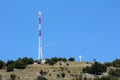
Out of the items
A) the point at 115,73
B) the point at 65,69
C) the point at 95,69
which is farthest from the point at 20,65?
the point at 115,73

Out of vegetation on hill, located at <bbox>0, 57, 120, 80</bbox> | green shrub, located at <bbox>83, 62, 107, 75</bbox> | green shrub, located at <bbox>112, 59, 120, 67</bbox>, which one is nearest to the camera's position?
vegetation on hill, located at <bbox>0, 57, 120, 80</bbox>

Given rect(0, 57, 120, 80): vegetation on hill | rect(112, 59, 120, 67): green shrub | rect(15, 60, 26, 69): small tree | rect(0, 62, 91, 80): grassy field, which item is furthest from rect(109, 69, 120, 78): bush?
rect(15, 60, 26, 69): small tree

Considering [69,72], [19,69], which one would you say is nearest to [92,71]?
[69,72]

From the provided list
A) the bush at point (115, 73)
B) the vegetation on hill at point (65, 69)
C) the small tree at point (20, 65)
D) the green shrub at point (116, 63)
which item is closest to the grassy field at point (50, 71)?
the vegetation on hill at point (65, 69)

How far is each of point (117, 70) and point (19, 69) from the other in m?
23.6

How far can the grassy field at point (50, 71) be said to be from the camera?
161 meters

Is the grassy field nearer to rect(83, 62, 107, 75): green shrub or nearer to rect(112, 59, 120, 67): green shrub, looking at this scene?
rect(83, 62, 107, 75): green shrub

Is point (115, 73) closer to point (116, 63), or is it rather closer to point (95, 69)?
point (95, 69)

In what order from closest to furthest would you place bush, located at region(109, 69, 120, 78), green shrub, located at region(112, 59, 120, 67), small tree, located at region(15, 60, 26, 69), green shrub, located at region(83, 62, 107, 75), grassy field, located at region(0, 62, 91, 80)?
grassy field, located at region(0, 62, 91, 80), bush, located at region(109, 69, 120, 78), green shrub, located at region(83, 62, 107, 75), small tree, located at region(15, 60, 26, 69), green shrub, located at region(112, 59, 120, 67)

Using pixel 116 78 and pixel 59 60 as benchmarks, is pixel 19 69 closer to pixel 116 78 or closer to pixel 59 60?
pixel 59 60

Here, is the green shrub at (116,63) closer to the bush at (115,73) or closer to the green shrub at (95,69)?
the green shrub at (95,69)

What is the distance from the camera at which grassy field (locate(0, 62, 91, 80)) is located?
161000mm

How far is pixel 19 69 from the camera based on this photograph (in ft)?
561

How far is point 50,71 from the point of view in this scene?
16525cm
